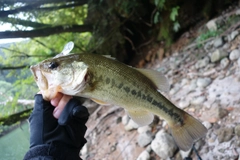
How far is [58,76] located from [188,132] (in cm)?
146

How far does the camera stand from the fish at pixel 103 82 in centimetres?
185

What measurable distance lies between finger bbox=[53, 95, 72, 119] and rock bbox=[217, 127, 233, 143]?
228cm

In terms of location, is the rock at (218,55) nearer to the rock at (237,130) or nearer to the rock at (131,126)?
the rock at (237,130)

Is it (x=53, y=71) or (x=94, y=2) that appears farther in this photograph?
(x=94, y=2)

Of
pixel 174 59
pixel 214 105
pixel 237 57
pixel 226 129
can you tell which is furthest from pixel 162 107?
pixel 174 59

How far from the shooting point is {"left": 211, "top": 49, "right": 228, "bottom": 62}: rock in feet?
15.0

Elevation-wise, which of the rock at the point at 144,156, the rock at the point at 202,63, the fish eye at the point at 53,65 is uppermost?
the fish eye at the point at 53,65

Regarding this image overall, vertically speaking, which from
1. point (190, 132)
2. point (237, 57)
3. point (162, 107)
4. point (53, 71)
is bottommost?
point (237, 57)

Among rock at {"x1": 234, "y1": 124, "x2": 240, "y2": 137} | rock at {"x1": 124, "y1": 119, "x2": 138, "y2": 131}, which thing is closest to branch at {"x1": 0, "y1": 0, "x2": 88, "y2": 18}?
rock at {"x1": 124, "y1": 119, "x2": 138, "y2": 131}

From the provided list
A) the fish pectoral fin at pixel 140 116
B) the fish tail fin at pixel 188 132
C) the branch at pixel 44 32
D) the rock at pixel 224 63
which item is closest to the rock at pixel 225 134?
the fish tail fin at pixel 188 132

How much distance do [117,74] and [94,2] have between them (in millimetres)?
5854

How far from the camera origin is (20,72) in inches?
281

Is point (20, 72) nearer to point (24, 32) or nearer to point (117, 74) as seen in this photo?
point (24, 32)

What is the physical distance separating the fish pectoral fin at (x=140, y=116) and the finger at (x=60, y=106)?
603 mm
